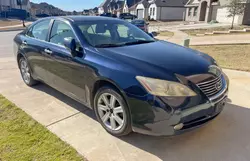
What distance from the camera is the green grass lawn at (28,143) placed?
254 centimetres

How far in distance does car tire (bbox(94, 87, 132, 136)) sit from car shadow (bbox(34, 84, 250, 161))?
199 millimetres

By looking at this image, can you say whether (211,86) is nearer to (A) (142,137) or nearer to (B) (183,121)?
(B) (183,121)

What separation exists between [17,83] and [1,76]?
3.05 ft

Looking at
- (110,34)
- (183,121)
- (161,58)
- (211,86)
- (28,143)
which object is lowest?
(28,143)

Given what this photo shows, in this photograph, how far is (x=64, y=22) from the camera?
11.9 ft

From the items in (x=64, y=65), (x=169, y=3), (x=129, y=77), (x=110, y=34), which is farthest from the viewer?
(x=169, y=3)

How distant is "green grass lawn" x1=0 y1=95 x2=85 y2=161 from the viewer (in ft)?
8.32

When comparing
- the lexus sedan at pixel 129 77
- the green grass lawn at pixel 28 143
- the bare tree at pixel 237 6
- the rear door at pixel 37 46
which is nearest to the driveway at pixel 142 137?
the green grass lawn at pixel 28 143

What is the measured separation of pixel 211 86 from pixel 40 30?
346 cm

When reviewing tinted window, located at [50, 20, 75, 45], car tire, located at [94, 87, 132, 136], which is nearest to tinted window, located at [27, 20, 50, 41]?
tinted window, located at [50, 20, 75, 45]

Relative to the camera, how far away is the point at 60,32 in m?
3.69

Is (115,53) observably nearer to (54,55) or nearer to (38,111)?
(54,55)

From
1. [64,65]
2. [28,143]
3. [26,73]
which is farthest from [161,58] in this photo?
[26,73]

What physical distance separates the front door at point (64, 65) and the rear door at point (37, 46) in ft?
0.80
